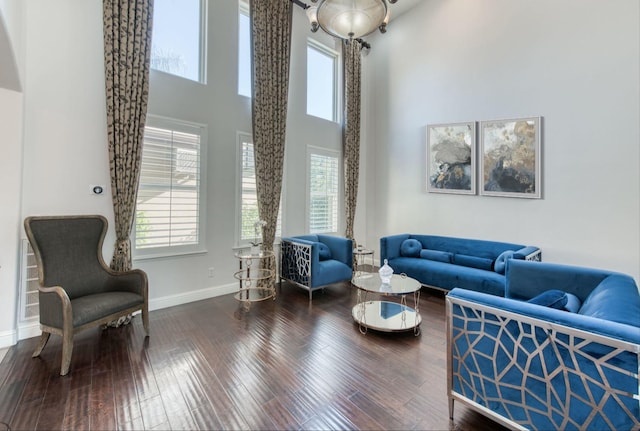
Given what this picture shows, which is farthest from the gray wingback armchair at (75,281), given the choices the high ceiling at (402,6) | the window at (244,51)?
the high ceiling at (402,6)

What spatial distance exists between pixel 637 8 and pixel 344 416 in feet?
19.3

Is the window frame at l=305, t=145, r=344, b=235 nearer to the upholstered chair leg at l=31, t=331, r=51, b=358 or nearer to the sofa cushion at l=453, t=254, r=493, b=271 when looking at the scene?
the sofa cushion at l=453, t=254, r=493, b=271

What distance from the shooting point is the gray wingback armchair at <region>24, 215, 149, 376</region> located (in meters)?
2.47

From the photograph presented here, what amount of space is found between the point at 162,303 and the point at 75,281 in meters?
1.12

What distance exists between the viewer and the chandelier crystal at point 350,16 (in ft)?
9.05

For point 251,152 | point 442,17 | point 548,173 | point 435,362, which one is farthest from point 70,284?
point 442,17

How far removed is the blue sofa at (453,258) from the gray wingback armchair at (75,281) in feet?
12.8

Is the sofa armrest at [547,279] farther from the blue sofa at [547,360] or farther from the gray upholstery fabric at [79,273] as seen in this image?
the gray upholstery fabric at [79,273]

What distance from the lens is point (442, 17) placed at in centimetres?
546

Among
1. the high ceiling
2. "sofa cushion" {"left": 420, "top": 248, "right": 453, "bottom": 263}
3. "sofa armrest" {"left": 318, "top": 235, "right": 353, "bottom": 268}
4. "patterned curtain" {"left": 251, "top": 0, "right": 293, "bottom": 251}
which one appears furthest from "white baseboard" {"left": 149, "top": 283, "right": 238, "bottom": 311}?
the high ceiling

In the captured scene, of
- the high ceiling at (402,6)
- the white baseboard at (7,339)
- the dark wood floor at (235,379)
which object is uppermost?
the high ceiling at (402,6)

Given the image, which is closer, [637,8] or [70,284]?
[70,284]

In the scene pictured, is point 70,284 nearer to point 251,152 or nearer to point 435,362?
point 251,152

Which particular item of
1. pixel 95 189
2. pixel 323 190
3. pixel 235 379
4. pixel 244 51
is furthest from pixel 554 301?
pixel 244 51
